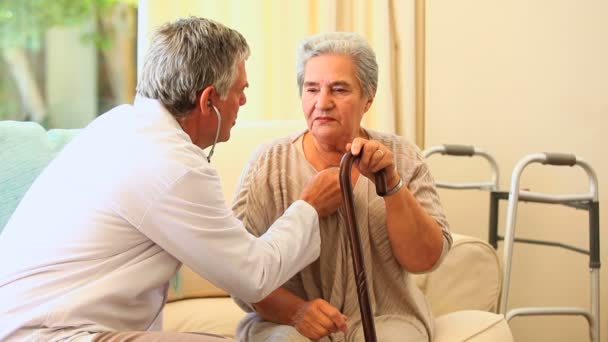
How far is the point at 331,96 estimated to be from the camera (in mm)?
1847

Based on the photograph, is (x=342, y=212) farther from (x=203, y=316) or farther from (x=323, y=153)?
(x=203, y=316)

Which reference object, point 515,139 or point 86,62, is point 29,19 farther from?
point 515,139

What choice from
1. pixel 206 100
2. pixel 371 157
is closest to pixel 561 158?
pixel 371 157

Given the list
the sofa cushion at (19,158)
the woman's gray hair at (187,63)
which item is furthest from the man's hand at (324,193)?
the sofa cushion at (19,158)

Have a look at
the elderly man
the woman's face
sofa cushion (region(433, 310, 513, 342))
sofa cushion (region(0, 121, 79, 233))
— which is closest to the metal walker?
sofa cushion (region(433, 310, 513, 342))

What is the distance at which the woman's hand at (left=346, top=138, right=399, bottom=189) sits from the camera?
5.43 feet

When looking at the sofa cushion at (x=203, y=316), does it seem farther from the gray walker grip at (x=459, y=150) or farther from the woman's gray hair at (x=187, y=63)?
the gray walker grip at (x=459, y=150)

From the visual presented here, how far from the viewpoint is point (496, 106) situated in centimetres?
325

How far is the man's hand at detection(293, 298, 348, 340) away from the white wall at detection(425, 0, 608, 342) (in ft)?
5.72

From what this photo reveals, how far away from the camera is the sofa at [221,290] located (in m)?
1.87

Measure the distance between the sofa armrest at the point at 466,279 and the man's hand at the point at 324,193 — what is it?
0.63m

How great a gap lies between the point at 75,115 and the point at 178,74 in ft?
5.50

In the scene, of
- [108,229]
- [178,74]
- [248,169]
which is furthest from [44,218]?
[248,169]

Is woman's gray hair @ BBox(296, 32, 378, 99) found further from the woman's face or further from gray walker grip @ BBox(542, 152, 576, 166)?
gray walker grip @ BBox(542, 152, 576, 166)
